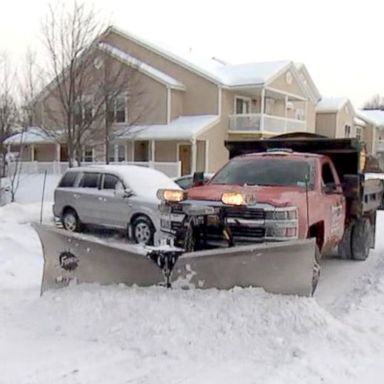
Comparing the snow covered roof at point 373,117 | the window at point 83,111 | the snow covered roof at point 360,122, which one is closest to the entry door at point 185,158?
the window at point 83,111

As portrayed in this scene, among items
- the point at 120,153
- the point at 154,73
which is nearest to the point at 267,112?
the point at 154,73

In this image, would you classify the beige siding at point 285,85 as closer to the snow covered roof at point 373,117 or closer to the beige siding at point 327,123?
the beige siding at point 327,123

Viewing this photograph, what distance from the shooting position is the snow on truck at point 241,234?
5.66m

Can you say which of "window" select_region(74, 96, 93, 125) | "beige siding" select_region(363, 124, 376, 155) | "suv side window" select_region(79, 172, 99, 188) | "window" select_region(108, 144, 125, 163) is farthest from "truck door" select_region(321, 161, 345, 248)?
"beige siding" select_region(363, 124, 376, 155)

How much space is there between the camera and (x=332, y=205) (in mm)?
8305

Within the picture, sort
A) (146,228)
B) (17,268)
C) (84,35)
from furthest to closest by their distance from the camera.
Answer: (84,35) → (146,228) → (17,268)

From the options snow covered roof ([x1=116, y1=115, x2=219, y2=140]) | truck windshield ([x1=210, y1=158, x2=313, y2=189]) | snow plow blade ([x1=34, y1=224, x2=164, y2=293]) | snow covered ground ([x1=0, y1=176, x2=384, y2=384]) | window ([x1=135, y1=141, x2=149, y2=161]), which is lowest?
snow covered ground ([x1=0, y1=176, x2=384, y2=384])

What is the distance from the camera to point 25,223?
13.4 metres

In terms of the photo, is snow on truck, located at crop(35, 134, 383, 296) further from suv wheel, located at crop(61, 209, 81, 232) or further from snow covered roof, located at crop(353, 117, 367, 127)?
snow covered roof, located at crop(353, 117, 367, 127)

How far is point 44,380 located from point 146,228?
8.10 m

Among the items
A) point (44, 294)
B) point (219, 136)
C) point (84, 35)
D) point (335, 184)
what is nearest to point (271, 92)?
point (219, 136)

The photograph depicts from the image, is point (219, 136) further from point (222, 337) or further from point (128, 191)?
point (222, 337)

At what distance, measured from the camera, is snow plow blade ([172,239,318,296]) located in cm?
562

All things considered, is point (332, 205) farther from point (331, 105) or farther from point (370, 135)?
point (370, 135)
